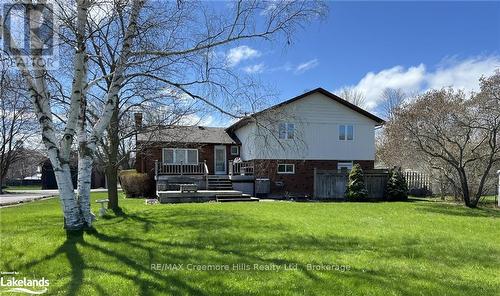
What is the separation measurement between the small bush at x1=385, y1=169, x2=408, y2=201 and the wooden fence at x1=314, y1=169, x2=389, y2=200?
0.43 metres

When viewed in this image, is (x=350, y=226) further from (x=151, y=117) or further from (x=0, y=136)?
(x=0, y=136)

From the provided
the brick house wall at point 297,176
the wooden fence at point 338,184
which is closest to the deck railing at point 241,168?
the brick house wall at point 297,176

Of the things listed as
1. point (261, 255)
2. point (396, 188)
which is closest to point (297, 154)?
point (396, 188)

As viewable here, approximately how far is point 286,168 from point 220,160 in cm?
540

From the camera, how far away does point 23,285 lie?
17.0ft

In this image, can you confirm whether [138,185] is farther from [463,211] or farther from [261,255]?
[261,255]

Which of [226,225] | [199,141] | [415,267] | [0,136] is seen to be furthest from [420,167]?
[0,136]

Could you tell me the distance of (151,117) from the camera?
14.3 metres

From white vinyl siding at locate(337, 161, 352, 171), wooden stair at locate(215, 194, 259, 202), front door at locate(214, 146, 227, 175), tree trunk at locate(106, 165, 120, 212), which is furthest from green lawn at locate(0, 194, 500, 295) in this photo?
front door at locate(214, 146, 227, 175)

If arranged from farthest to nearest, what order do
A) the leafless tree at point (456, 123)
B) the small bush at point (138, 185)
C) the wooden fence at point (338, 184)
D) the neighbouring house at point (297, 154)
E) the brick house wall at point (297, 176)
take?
the small bush at point (138, 185), the brick house wall at point (297, 176), the neighbouring house at point (297, 154), the wooden fence at point (338, 184), the leafless tree at point (456, 123)

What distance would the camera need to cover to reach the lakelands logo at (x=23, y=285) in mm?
4934

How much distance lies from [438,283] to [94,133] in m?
8.15

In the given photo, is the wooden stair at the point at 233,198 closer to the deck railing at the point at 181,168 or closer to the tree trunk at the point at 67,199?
the deck railing at the point at 181,168

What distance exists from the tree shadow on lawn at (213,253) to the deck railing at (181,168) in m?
14.2
